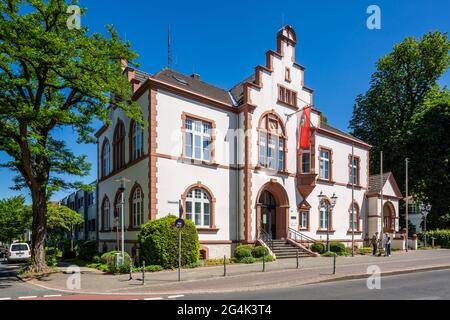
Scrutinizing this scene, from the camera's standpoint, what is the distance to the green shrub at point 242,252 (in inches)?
881

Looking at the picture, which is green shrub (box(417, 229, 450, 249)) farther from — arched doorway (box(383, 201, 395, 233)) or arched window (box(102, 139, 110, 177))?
arched window (box(102, 139, 110, 177))

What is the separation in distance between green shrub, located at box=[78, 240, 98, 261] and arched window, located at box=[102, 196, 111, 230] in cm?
162

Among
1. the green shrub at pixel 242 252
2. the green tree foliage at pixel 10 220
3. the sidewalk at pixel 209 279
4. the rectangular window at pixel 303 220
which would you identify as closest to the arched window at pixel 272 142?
the rectangular window at pixel 303 220

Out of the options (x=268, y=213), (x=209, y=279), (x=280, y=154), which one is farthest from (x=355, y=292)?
(x=280, y=154)

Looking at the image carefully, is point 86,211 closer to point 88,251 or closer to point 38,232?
point 88,251

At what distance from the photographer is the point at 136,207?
Answer: 2350 cm

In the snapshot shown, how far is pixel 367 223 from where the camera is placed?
115 ft

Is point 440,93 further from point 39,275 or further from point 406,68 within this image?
point 39,275

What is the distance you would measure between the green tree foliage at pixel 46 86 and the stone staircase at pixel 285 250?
40.0 feet

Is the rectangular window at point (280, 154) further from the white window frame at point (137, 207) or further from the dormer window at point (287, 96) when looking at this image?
the white window frame at point (137, 207)

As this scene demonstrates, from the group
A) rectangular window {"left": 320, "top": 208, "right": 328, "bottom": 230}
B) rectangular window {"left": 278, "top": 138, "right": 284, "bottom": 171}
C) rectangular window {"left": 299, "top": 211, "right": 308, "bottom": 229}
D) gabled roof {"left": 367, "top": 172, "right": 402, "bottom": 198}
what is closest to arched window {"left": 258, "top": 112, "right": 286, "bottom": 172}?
rectangular window {"left": 278, "top": 138, "right": 284, "bottom": 171}

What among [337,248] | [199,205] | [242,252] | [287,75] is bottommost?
[337,248]

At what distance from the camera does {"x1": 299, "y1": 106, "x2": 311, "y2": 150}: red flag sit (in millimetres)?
28422

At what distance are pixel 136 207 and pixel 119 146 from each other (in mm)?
5979
